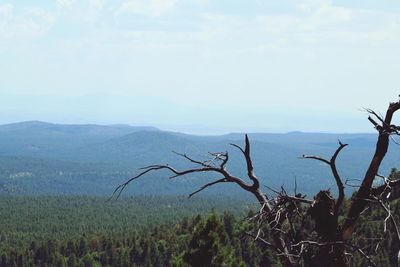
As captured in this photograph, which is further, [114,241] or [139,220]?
[139,220]

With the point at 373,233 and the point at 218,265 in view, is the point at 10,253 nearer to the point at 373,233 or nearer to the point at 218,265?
the point at 373,233

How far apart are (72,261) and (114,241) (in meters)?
9.51

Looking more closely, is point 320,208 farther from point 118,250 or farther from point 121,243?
point 121,243

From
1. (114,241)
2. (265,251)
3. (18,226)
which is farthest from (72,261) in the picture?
(18,226)

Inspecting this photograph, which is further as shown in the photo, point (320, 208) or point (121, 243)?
point (121, 243)

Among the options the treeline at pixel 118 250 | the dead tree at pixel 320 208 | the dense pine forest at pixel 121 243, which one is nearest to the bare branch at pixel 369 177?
the dead tree at pixel 320 208

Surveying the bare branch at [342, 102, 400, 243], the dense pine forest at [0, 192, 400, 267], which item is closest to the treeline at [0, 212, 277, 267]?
the dense pine forest at [0, 192, 400, 267]

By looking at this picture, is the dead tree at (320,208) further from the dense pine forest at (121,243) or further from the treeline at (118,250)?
the treeline at (118,250)

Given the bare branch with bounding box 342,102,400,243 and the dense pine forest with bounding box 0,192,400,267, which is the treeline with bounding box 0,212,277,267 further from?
the bare branch with bounding box 342,102,400,243

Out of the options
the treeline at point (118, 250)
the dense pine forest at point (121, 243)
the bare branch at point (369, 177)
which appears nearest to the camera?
the bare branch at point (369, 177)

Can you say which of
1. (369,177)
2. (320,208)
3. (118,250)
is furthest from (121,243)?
(369,177)

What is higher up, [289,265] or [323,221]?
[323,221]

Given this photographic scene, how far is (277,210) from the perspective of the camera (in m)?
8.65

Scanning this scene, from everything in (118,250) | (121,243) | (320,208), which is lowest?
(118,250)
